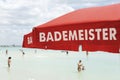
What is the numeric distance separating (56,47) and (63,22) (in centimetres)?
41

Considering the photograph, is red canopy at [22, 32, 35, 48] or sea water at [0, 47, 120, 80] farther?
sea water at [0, 47, 120, 80]

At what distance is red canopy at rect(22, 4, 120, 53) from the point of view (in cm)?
435

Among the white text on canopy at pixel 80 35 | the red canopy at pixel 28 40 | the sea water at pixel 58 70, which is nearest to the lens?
the white text on canopy at pixel 80 35

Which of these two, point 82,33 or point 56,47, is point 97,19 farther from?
point 56,47

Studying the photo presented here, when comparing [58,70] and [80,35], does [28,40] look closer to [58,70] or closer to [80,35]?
[80,35]

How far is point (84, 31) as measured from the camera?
4.51m

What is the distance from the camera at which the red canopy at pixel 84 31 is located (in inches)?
171

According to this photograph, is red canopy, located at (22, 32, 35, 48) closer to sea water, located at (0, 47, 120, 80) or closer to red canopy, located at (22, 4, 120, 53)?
red canopy, located at (22, 4, 120, 53)

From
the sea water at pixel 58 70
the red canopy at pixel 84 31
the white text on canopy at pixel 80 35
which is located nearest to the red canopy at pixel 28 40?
the red canopy at pixel 84 31

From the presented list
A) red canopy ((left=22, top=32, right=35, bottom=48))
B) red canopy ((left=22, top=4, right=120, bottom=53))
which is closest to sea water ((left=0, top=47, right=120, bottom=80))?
red canopy ((left=22, top=32, right=35, bottom=48))

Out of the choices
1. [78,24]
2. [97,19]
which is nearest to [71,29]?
[78,24]

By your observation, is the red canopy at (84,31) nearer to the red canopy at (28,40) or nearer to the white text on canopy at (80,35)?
→ the white text on canopy at (80,35)

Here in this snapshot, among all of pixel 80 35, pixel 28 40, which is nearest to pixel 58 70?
pixel 28 40

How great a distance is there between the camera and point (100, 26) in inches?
173
